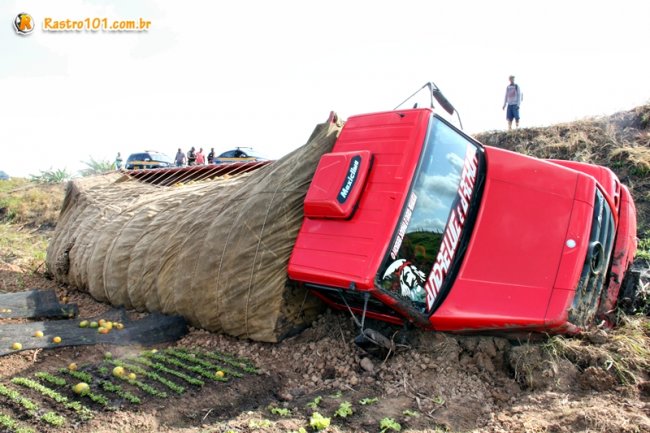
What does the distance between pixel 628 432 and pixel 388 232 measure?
5.57 feet

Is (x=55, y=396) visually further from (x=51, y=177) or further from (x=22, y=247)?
(x=51, y=177)

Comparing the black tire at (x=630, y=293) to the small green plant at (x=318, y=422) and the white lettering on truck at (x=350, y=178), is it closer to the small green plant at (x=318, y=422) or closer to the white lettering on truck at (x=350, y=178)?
the white lettering on truck at (x=350, y=178)

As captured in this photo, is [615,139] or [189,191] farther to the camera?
[615,139]

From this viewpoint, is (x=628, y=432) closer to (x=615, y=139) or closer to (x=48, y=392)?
(x=48, y=392)

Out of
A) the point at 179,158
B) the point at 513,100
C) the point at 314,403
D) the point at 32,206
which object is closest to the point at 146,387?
the point at 314,403

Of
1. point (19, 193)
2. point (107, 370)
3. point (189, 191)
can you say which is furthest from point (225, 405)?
point (19, 193)

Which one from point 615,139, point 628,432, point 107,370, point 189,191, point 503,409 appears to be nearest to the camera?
point 628,432

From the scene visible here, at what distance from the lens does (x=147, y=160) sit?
2008 cm

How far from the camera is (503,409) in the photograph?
335 centimetres

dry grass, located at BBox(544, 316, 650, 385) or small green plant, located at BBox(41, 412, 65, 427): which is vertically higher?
dry grass, located at BBox(544, 316, 650, 385)

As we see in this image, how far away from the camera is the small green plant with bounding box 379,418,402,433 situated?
309 cm

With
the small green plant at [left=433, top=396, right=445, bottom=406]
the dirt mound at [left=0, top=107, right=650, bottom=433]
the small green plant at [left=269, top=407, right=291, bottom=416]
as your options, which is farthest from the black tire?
the small green plant at [left=269, top=407, right=291, bottom=416]

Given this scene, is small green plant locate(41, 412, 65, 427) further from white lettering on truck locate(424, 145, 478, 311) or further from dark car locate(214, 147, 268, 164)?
dark car locate(214, 147, 268, 164)

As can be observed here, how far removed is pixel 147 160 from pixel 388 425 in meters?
18.6
